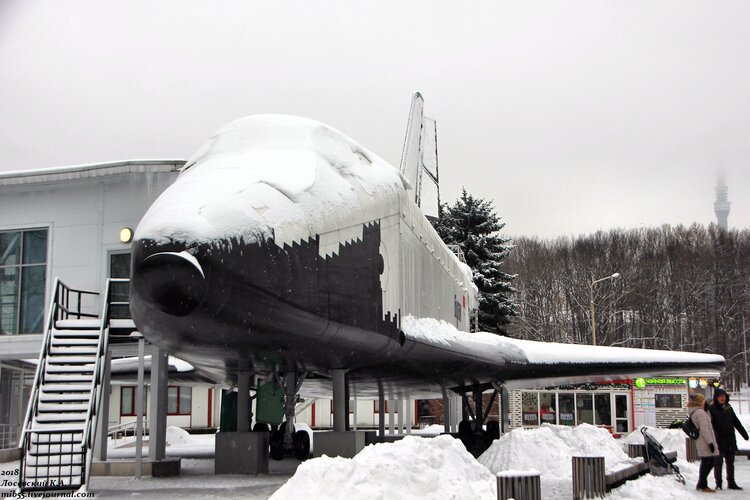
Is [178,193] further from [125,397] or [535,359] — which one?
[125,397]

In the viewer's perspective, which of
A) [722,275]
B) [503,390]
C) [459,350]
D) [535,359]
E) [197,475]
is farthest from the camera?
[722,275]

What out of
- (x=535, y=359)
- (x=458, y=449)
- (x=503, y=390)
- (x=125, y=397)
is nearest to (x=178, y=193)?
(x=458, y=449)

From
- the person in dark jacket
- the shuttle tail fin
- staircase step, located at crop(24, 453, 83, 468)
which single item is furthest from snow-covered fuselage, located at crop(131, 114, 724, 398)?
the shuttle tail fin

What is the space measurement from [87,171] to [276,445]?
5.06 metres

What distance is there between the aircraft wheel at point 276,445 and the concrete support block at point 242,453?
2328mm

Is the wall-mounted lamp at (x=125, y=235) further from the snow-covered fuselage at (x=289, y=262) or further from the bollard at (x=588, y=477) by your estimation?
the bollard at (x=588, y=477)

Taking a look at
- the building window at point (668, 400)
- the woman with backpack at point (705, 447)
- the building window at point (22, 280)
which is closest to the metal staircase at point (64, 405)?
the building window at point (22, 280)

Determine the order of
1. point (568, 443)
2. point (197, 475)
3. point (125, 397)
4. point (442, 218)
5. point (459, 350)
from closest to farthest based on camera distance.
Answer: point (197, 475) < point (568, 443) < point (459, 350) < point (125, 397) < point (442, 218)

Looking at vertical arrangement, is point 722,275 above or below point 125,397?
above

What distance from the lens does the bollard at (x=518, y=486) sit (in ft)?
20.5

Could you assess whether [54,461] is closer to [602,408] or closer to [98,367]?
[98,367]

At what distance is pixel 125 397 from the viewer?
125 ft

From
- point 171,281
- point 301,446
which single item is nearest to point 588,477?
point 171,281

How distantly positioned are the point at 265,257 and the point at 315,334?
1.24 meters
